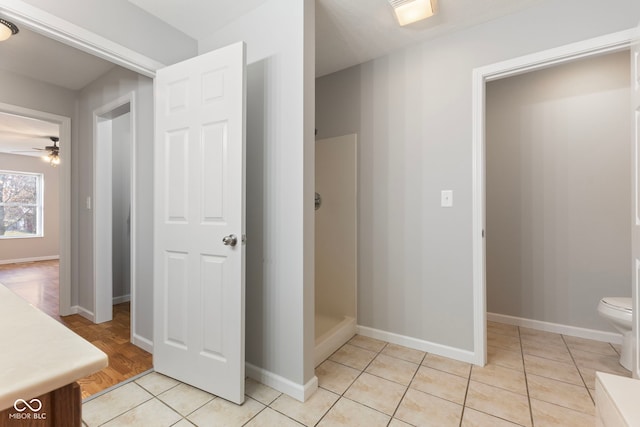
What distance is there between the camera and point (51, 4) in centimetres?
155

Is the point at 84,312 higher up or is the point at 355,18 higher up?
the point at 355,18

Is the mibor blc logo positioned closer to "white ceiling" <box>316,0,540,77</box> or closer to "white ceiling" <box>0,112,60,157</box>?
"white ceiling" <box>316,0,540,77</box>

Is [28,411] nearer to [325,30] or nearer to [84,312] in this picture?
[325,30]

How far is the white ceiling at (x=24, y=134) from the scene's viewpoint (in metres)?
4.20

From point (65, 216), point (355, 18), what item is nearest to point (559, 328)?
point (355, 18)

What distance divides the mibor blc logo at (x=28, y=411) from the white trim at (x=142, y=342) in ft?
6.80

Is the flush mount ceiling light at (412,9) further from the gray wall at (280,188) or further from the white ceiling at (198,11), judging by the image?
the white ceiling at (198,11)

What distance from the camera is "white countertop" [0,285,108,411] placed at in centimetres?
48

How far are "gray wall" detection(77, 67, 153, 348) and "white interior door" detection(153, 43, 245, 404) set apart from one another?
1.31 ft

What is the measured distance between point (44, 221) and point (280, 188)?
303 inches

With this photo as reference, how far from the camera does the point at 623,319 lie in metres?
1.99

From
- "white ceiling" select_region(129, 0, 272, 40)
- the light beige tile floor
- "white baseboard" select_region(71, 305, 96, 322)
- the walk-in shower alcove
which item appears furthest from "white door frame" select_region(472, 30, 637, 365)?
"white baseboard" select_region(71, 305, 96, 322)

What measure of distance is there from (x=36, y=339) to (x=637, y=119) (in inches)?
97.3

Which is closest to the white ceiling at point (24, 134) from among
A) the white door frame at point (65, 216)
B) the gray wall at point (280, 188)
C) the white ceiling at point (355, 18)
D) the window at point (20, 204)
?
the window at point (20, 204)
